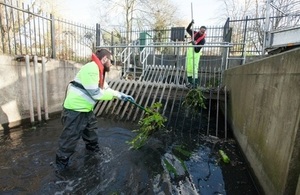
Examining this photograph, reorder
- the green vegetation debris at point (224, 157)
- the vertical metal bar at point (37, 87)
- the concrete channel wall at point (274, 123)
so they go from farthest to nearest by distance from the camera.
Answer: the vertical metal bar at point (37, 87) < the green vegetation debris at point (224, 157) < the concrete channel wall at point (274, 123)

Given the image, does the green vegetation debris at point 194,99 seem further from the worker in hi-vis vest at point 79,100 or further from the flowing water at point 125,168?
the worker in hi-vis vest at point 79,100

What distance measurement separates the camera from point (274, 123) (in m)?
2.56

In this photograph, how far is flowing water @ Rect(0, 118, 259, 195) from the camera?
2.98 metres

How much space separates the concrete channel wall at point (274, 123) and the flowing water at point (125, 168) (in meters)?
0.55

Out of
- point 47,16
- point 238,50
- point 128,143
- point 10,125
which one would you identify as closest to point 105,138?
point 128,143

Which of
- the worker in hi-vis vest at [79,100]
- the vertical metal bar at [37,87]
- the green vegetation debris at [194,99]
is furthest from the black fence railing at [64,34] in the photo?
the worker in hi-vis vest at [79,100]

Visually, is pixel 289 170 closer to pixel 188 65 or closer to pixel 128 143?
pixel 128 143

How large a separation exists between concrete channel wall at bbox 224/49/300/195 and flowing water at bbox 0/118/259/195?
1.82ft

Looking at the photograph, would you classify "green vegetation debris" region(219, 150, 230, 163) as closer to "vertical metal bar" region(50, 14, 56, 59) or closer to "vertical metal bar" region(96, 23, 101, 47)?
"vertical metal bar" region(50, 14, 56, 59)

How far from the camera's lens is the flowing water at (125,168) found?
2.98 meters

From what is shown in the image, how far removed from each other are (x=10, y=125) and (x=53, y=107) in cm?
160

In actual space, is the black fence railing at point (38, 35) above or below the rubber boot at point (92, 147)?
above

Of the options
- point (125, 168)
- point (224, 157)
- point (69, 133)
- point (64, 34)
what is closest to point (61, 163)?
point (69, 133)

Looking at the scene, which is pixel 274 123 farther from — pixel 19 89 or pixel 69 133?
pixel 19 89
